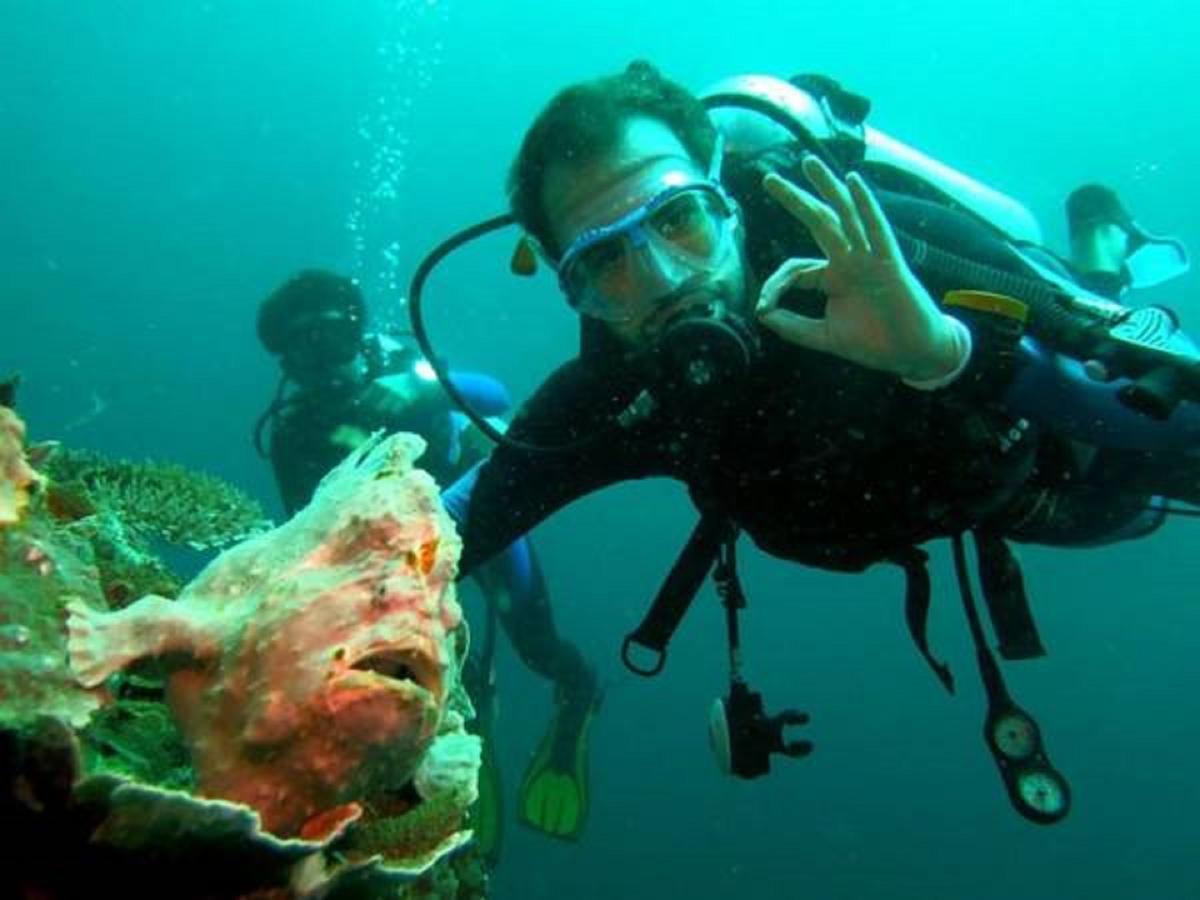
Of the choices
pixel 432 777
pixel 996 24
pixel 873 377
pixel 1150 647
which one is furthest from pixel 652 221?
pixel 996 24

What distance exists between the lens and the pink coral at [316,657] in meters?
1.22

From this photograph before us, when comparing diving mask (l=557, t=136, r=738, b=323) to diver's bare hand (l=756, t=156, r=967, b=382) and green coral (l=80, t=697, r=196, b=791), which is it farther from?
green coral (l=80, t=697, r=196, b=791)

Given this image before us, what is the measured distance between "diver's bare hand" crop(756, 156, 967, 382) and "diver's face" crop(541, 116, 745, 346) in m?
0.64

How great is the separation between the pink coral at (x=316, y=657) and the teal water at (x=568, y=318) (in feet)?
116

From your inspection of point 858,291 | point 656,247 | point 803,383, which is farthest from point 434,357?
point 858,291

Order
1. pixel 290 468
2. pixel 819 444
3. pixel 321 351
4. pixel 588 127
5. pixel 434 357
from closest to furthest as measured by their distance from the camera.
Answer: pixel 819 444 < pixel 588 127 < pixel 434 357 < pixel 321 351 < pixel 290 468

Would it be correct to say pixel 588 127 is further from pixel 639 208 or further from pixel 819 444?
pixel 819 444

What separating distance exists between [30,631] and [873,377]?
2715 mm

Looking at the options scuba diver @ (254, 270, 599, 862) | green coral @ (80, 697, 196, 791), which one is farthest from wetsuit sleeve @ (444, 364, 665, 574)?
scuba diver @ (254, 270, 599, 862)

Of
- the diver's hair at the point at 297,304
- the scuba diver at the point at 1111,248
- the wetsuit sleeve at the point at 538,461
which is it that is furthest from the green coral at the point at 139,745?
the diver's hair at the point at 297,304

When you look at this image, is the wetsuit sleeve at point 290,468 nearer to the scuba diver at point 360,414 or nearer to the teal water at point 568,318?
the scuba diver at point 360,414

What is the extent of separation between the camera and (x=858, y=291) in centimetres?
251

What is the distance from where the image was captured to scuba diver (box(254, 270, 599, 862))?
24.4 feet

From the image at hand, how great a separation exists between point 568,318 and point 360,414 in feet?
196
